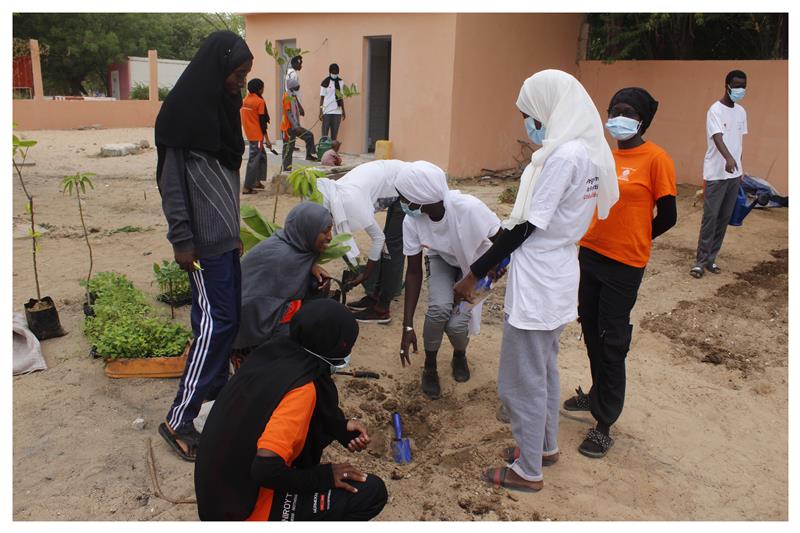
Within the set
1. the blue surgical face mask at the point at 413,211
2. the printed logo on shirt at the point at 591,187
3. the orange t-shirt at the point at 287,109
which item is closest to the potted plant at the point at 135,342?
the blue surgical face mask at the point at 413,211

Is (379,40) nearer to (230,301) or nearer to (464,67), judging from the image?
(464,67)

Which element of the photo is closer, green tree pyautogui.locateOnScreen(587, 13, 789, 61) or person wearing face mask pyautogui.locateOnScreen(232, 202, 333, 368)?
person wearing face mask pyautogui.locateOnScreen(232, 202, 333, 368)

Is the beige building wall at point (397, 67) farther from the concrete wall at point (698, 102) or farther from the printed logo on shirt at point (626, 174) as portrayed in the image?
the printed logo on shirt at point (626, 174)

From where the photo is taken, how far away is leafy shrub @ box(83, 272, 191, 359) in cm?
374

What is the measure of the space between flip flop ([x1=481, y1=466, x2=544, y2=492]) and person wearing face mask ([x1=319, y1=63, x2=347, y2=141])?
362 inches

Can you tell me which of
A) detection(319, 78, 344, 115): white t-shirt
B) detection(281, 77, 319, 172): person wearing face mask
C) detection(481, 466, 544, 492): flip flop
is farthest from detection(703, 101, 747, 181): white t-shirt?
detection(319, 78, 344, 115): white t-shirt

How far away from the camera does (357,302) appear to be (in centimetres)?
520

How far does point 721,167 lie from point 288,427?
18.2 feet

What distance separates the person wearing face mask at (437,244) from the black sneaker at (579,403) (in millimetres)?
707

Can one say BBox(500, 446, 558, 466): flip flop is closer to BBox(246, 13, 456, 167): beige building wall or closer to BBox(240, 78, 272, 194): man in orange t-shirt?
BBox(240, 78, 272, 194): man in orange t-shirt

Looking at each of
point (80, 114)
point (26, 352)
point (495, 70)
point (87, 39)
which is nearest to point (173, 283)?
point (26, 352)

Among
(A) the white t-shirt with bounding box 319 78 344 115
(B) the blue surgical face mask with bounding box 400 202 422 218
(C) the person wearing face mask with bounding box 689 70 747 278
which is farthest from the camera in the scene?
(A) the white t-shirt with bounding box 319 78 344 115

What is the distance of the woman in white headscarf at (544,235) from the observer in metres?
2.50

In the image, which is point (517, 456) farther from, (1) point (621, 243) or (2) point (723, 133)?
(2) point (723, 133)
